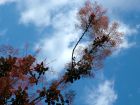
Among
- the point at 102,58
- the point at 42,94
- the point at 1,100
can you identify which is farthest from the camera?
the point at 102,58

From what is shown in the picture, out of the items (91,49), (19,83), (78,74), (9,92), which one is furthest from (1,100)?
(91,49)

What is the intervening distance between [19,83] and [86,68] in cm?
348

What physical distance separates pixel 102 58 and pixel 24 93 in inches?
226

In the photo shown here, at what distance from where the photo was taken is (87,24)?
61.3 feet

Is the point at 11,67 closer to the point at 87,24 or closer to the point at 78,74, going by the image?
the point at 78,74

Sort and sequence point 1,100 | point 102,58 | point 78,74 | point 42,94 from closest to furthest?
point 1,100, point 42,94, point 78,74, point 102,58

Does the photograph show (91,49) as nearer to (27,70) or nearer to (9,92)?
(27,70)

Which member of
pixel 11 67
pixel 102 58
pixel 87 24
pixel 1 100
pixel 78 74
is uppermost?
pixel 87 24

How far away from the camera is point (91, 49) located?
18156 mm

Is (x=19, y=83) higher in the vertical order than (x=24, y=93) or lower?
higher

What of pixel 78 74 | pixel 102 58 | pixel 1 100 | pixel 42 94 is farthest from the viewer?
pixel 102 58

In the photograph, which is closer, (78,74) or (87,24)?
(78,74)

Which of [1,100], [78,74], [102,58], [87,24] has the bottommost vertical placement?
[1,100]

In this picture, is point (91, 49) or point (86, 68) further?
point (91, 49)
